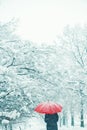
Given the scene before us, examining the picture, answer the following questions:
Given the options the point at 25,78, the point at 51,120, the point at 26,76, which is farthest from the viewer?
the point at 26,76

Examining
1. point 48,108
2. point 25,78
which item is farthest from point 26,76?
point 48,108

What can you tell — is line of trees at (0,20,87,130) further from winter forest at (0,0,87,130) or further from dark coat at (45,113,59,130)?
dark coat at (45,113,59,130)

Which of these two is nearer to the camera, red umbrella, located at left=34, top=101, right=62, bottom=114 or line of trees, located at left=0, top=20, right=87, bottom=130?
red umbrella, located at left=34, top=101, right=62, bottom=114

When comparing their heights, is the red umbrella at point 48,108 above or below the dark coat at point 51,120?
above

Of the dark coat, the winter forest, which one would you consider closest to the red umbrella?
the dark coat

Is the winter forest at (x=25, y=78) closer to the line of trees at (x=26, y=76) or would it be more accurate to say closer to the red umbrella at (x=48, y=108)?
the line of trees at (x=26, y=76)

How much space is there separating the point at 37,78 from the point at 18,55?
71.0 inches

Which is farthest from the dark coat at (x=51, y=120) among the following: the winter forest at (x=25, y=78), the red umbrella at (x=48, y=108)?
the winter forest at (x=25, y=78)

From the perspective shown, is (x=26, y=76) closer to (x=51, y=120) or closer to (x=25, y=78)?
(x=25, y=78)

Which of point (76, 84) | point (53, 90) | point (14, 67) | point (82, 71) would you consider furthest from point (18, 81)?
point (82, 71)

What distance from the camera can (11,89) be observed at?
10906 millimetres

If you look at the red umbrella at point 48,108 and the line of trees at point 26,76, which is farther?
the line of trees at point 26,76

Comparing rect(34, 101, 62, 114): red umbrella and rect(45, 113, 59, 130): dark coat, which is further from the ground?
rect(34, 101, 62, 114): red umbrella

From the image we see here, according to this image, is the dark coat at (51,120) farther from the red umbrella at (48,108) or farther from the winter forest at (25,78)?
the winter forest at (25,78)
